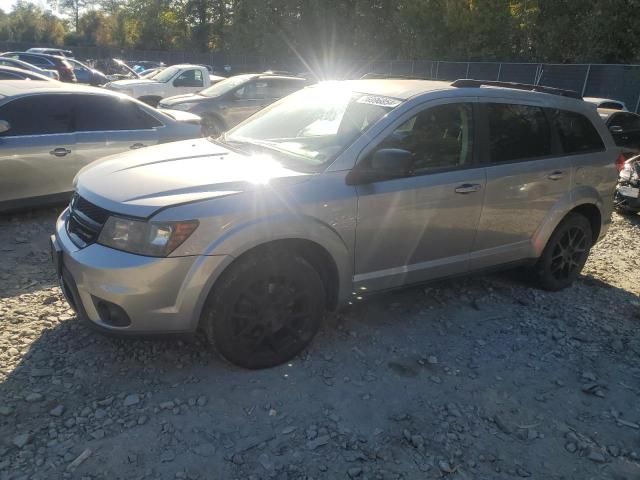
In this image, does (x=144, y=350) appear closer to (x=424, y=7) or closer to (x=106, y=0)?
(x=424, y=7)

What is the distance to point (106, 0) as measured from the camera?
296 feet

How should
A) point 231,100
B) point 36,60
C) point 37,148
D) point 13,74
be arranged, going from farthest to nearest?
point 36,60
point 13,74
point 231,100
point 37,148

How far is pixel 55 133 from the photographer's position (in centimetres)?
593

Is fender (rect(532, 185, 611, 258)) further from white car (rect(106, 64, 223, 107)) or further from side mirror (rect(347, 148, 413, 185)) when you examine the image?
white car (rect(106, 64, 223, 107))

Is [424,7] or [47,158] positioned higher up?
[424,7]

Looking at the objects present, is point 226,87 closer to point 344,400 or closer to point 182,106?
point 182,106

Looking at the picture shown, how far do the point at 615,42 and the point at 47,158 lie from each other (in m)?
26.4

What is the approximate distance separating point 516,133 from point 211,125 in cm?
815

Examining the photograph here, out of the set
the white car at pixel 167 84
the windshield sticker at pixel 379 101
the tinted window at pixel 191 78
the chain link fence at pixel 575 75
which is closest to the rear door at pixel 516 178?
the windshield sticker at pixel 379 101

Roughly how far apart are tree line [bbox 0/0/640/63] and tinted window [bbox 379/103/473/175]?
24.1 m

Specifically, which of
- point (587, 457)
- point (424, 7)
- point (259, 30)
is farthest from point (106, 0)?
point (587, 457)

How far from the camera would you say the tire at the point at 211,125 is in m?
11.0

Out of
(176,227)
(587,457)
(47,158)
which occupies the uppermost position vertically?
(176,227)

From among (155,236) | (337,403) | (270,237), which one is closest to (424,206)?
(270,237)
